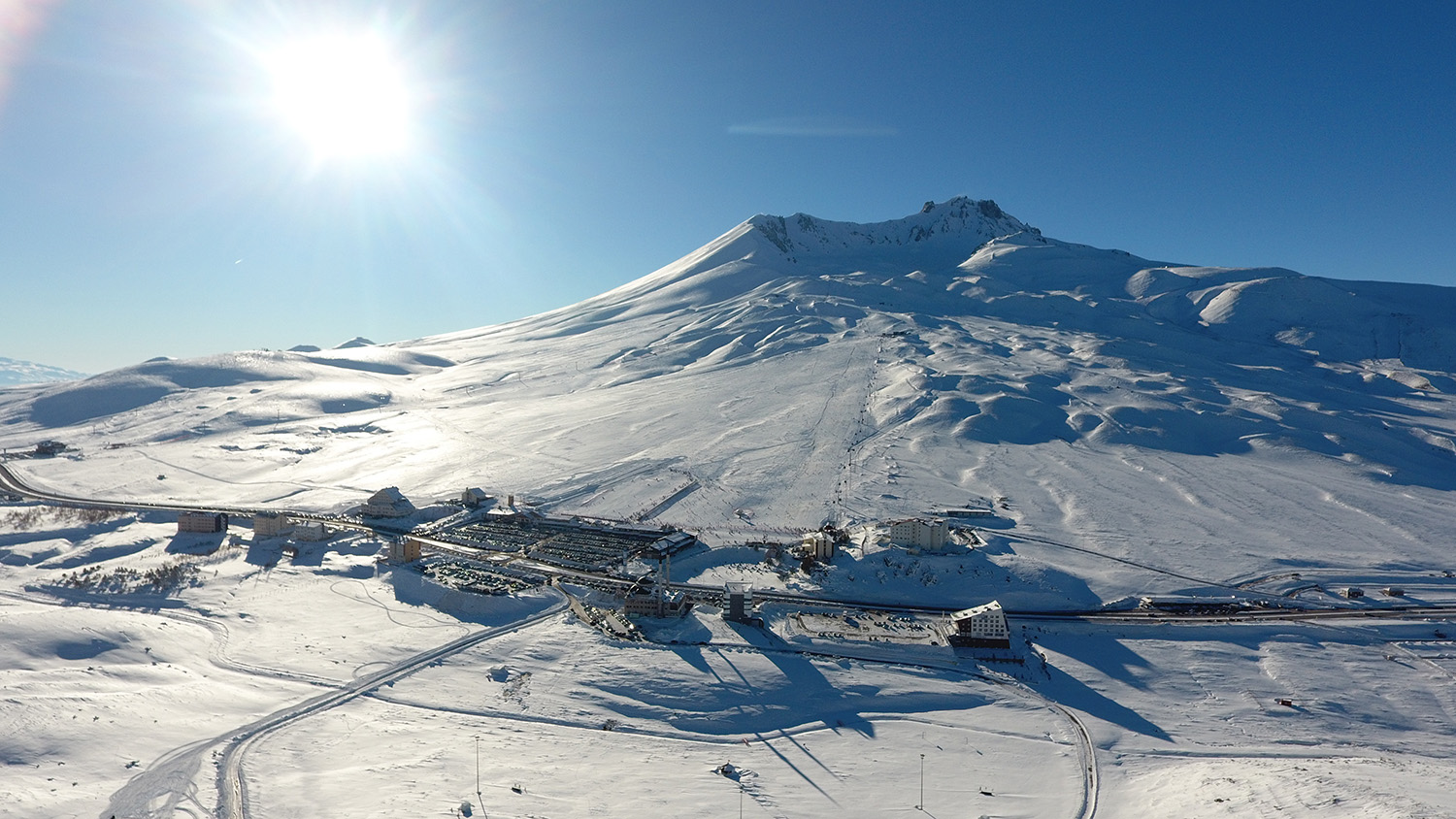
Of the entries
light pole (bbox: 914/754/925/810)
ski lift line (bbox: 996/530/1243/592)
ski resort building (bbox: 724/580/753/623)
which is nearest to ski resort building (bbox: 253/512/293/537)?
ski resort building (bbox: 724/580/753/623)

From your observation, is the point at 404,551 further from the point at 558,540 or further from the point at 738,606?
the point at 738,606

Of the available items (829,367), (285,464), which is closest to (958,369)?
(829,367)

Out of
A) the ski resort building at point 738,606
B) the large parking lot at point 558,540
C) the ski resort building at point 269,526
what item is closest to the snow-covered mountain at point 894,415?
the large parking lot at point 558,540

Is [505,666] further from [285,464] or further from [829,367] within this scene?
[829,367]

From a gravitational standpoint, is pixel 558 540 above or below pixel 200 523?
below

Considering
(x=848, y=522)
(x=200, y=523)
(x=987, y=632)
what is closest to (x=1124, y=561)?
(x=987, y=632)
